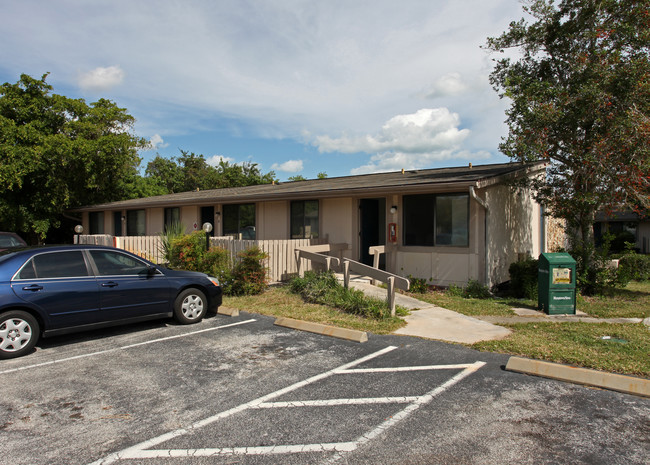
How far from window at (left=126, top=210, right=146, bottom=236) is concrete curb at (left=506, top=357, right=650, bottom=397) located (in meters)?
18.4

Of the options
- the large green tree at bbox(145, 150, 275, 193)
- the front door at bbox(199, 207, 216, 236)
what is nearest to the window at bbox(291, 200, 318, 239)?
the front door at bbox(199, 207, 216, 236)

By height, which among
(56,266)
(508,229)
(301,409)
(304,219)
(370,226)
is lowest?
(301,409)

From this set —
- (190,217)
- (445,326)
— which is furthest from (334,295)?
(190,217)

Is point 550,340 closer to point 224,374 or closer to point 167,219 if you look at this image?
point 224,374

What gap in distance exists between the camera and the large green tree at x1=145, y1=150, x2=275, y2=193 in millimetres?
39656

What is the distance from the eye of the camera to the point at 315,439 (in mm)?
3443

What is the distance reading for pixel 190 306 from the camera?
7.52 meters

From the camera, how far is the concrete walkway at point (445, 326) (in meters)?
6.56

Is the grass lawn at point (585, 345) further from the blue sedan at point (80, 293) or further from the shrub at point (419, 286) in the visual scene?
the blue sedan at point (80, 293)

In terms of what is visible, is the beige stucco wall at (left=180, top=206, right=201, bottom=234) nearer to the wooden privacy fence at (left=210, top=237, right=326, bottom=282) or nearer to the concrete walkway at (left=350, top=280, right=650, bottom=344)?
the wooden privacy fence at (left=210, top=237, right=326, bottom=282)

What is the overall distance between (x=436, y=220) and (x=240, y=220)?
25.8 feet

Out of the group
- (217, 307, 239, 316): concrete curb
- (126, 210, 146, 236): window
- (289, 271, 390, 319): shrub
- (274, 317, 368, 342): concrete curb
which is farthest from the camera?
(126, 210, 146, 236): window

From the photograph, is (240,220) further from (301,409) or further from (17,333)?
(301,409)

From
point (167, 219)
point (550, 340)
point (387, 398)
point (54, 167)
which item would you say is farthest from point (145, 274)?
point (54, 167)
